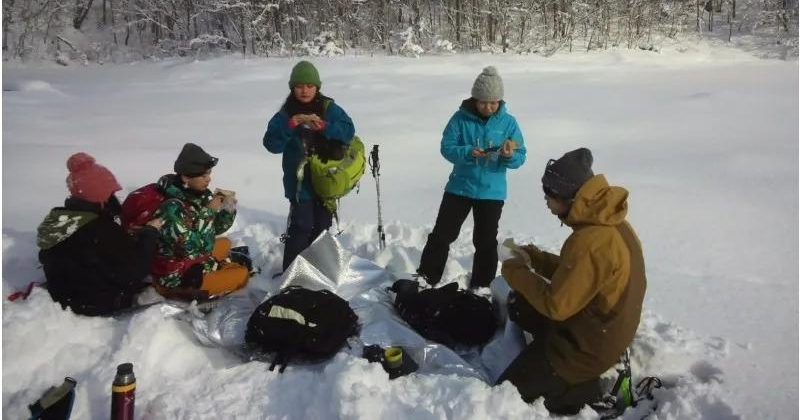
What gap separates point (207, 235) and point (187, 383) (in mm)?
1117

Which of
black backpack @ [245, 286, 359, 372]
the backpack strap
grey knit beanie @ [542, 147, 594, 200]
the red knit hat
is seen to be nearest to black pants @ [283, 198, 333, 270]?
black backpack @ [245, 286, 359, 372]

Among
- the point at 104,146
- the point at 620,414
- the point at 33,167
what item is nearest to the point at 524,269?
the point at 620,414

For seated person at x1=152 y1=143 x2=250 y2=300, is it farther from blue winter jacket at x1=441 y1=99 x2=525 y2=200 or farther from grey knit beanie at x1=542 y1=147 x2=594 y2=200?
grey knit beanie at x1=542 y1=147 x2=594 y2=200

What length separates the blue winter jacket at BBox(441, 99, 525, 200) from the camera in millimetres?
3766

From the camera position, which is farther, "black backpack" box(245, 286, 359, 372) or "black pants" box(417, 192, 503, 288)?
"black pants" box(417, 192, 503, 288)

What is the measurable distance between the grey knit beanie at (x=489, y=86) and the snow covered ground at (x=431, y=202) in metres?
1.39

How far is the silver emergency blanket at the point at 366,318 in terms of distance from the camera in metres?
3.08

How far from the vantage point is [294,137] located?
383cm

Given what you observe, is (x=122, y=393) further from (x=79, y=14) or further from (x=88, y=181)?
(x=79, y=14)

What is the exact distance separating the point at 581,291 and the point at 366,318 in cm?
145

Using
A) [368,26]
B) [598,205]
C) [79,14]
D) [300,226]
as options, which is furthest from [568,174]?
[79,14]

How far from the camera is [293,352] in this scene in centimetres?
300

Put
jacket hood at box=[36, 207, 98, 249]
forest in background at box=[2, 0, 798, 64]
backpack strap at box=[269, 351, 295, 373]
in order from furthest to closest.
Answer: forest in background at box=[2, 0, 798, 64], jacket hood at box=[36, 207, 98, 249], backpack strap at box=[269, 351, 295, 373]

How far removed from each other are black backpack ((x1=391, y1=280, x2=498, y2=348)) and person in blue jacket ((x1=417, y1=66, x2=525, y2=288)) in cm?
63
